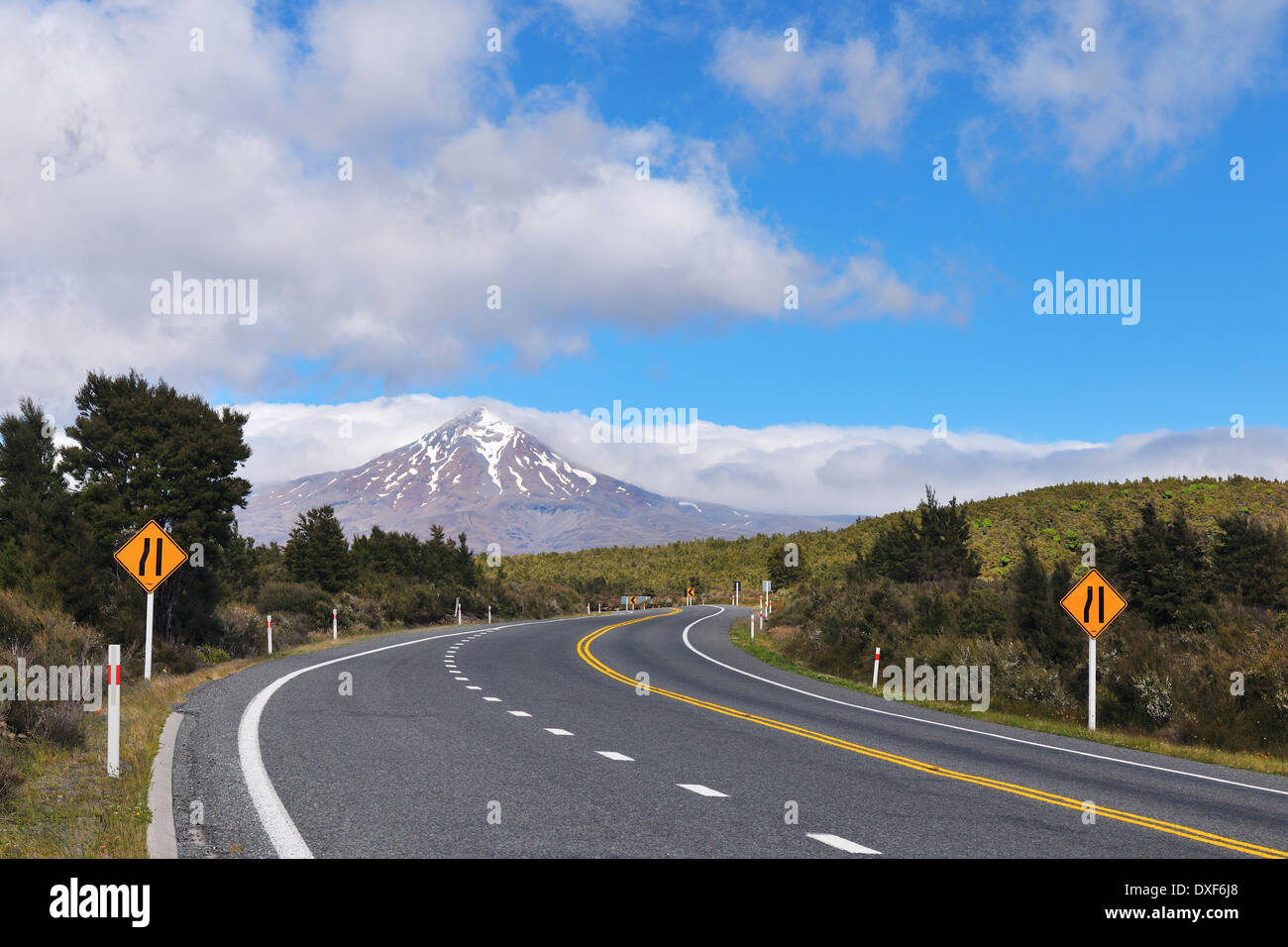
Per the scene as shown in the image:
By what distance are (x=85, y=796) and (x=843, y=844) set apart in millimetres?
6149

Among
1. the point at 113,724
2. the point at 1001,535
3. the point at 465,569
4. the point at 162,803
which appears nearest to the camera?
the point at 162,803

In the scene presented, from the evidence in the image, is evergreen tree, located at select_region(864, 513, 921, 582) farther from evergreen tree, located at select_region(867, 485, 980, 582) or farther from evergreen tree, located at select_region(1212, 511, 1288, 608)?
evergreen tree, located at select_region(1212, 511, 1288, 608)

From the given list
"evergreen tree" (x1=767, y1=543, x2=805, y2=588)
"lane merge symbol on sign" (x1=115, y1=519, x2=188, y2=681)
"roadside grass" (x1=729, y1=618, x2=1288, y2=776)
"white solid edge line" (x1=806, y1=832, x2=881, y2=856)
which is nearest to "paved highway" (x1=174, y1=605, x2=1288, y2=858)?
"white solid edge line" (x1=806, y1=832, x2=881, y2=856)

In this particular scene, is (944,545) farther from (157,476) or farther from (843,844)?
(843,844)

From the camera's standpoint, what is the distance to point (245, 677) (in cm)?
1825

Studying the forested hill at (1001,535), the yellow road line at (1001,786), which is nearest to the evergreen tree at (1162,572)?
the yellow road line at (1001,786)

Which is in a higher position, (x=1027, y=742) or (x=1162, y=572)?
(x=1162, y=572)

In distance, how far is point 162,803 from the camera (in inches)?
292

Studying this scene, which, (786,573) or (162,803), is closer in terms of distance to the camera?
(162,803)

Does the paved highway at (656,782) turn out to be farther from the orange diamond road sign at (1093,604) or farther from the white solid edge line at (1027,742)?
the orange diamond road sign at (1093,604)

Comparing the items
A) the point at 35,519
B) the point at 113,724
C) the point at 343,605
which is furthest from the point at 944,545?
the point at 113,724

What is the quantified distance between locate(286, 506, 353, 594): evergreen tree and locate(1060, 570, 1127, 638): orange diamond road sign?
112ft

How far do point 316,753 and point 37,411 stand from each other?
29.4 metres

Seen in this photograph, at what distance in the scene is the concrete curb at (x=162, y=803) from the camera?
239 inches
